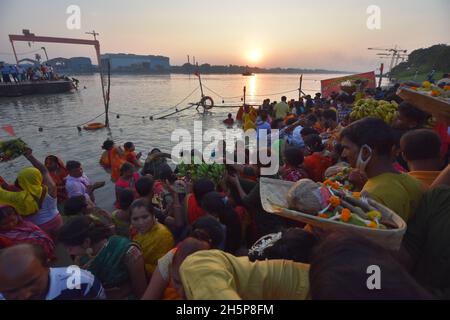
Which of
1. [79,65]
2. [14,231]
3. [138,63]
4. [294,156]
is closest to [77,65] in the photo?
[79,65]

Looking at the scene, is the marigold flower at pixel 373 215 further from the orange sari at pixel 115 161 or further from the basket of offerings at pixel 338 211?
the orange sari at pixel 115 161

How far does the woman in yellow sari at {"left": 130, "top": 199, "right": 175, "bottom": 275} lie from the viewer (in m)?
2.98

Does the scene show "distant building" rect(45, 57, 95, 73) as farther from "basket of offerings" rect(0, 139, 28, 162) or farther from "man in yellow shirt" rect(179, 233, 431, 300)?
"man in yellow shirt" rect(179, 233, 431, 300)

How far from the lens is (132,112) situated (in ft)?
83.1

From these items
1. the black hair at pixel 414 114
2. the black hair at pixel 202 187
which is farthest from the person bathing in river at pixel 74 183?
the black hair at pixel 414 114

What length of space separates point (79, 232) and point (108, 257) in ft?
1.42

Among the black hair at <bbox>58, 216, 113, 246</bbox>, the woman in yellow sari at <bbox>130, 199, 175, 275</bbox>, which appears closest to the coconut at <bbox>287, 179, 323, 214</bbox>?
the woman in yellow sari at <bbox>130, 199, 175, 275</bbox>

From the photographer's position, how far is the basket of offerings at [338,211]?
1.39 meters

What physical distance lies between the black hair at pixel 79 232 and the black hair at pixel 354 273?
89.9 inches

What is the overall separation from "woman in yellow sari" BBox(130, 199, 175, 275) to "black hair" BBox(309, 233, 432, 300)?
7.34ft

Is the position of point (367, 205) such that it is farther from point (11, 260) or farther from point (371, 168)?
point (11, 260)

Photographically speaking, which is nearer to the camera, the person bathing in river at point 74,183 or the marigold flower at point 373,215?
the marigold flower at point 373,215

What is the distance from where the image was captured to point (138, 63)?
13750 cm
